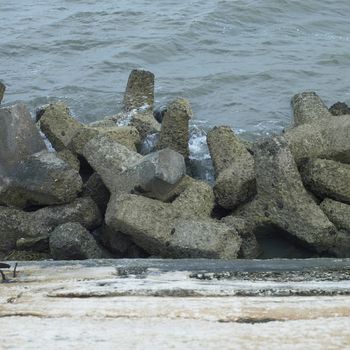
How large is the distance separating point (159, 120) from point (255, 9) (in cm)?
852

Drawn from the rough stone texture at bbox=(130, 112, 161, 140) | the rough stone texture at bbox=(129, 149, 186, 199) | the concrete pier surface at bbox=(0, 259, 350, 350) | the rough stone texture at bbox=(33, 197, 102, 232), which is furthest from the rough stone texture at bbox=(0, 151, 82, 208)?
the concrete pier surface at bbox=(0, 259, 350, 350)

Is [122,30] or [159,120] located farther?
[122,30]

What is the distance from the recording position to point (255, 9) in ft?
51.7

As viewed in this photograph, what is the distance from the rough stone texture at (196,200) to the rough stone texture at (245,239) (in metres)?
0.30

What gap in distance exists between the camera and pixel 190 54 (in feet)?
42.9

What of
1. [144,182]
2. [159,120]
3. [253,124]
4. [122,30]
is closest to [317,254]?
[144,182]

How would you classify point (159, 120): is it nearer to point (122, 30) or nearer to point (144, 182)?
point (144, 182)

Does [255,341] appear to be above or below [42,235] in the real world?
above

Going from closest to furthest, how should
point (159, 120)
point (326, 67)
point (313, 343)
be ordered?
point (313, 343)
point (159, 120)
point (326, 67)

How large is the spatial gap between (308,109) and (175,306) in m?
4.84

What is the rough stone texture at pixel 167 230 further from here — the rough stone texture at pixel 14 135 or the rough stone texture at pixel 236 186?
the rough stone texture at pixel 14 135

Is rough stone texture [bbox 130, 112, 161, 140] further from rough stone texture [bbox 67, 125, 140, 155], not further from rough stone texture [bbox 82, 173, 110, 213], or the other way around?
rough stone texture [bbox 82, 173, 110, 213]

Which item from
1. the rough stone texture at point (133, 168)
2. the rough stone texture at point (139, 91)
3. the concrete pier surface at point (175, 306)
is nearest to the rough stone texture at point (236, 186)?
the rough stone texture at point (133, 168)

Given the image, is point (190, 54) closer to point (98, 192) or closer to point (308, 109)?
point (308, 109)
